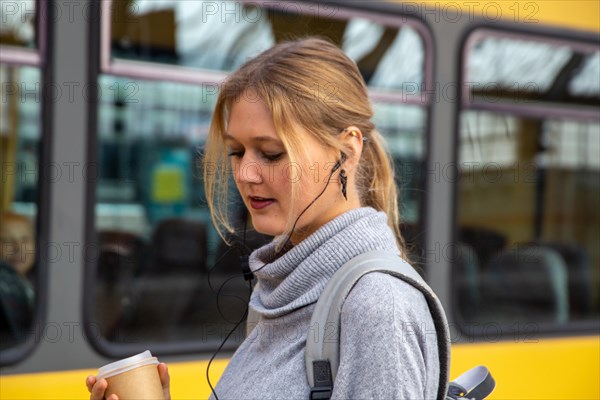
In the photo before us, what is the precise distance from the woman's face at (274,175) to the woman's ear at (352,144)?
31mm

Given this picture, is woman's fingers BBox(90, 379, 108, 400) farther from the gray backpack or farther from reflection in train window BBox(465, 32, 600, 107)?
reflection in train window BBox(465, 32, 600, 107)

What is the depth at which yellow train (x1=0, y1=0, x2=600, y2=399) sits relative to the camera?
9.50 feet

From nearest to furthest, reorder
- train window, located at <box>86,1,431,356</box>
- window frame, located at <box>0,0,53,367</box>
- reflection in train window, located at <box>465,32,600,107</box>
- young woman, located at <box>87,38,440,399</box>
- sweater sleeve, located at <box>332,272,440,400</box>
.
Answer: sweater sleeve, located at <box>332,272,440,400</box>, young woman, located at <box>87,38,440,399</box>, window frame, located at <box>0,0,53,367</box>, train window, located at <box>86,1,431,356</box>, reflection in train window, located at <box>465,32,600,107</box>

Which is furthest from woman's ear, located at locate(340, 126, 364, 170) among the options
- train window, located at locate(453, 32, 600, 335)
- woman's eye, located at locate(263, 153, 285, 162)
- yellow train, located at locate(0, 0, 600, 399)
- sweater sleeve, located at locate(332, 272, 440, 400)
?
train window, located at locate(453, 32, 600, 335)

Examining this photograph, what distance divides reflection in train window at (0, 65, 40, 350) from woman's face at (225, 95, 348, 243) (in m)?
1.51

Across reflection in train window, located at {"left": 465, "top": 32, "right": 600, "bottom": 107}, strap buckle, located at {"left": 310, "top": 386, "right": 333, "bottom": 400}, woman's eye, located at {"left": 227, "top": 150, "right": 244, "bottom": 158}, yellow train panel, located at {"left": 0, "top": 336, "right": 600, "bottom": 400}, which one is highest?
reflection in train window, located at {"left": 465, "top": 32, "right": 600, "bottom": 107}

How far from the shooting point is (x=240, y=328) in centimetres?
354

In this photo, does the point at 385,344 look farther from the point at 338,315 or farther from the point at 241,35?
the point at 241,35

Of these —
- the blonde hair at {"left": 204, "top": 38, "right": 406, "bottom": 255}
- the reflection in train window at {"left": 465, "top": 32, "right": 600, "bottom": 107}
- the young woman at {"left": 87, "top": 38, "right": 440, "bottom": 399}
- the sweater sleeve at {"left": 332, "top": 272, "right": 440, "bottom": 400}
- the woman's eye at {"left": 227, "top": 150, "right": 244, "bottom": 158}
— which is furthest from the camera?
the reflection in train window at {"left": 465, "top": 32, "right": 600, "bottom": 107}

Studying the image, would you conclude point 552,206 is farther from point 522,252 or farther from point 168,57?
point 168,57

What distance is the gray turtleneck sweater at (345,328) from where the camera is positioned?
131cm

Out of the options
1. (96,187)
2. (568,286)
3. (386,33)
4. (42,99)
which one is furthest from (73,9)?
(568,286)

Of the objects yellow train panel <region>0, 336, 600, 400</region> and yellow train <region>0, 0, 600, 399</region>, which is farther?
yellow train panel <region>0, 336, 600, 400</region>

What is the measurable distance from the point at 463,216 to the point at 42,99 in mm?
1905
